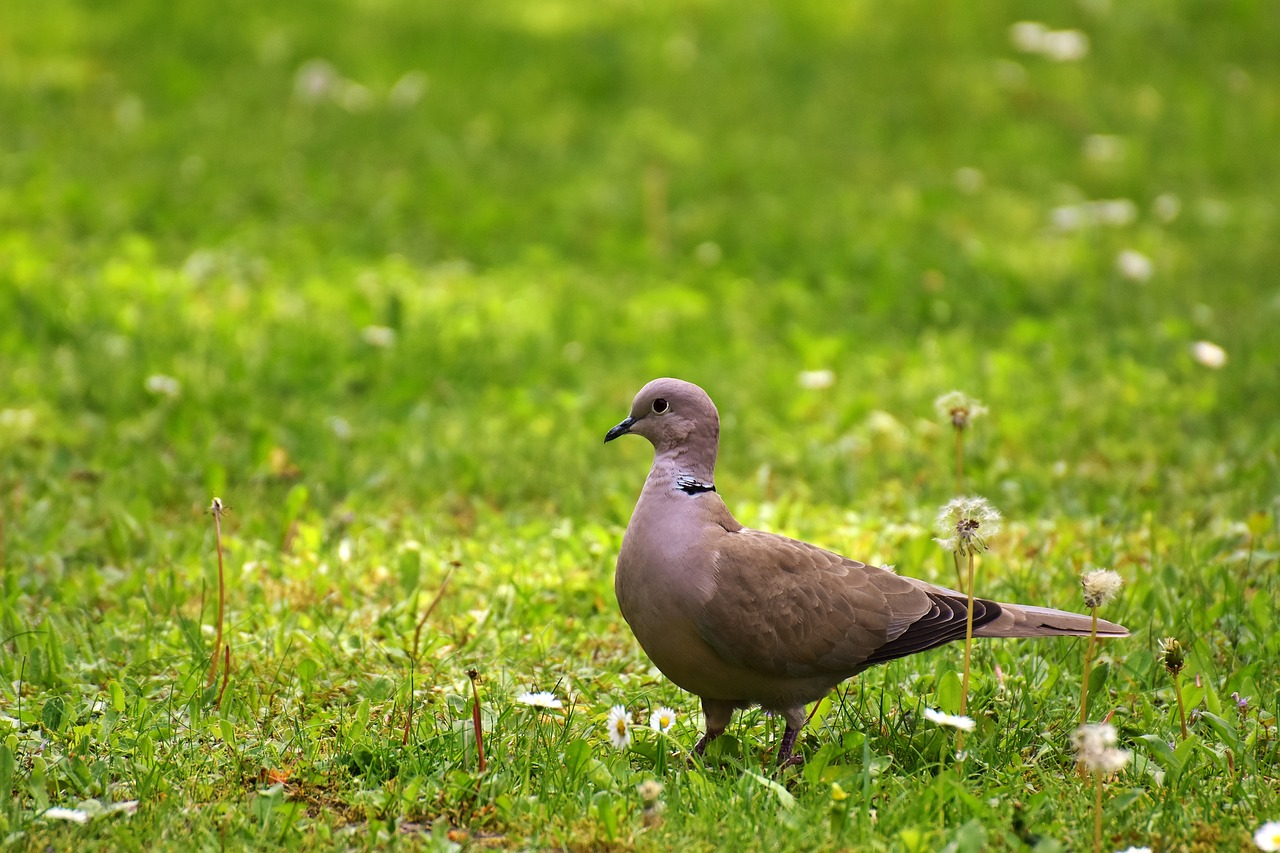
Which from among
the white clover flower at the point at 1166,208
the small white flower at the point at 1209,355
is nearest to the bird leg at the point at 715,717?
the small white flower at the point at 1209,355

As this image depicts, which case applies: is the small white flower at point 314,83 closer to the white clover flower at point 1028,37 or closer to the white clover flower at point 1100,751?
the white clover flower at point 1028,37

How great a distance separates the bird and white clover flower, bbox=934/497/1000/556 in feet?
1.13

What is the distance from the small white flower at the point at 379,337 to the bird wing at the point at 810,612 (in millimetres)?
3699

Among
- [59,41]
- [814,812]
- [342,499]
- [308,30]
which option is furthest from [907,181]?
[814,812]

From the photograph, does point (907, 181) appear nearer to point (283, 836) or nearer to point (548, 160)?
point (548, 160)

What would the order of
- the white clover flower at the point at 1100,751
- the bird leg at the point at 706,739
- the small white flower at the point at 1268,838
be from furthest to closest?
the bird leg at the point at 706,739
the small white flower at the point at 1268,838
the white clover flower at the point at 1100,751

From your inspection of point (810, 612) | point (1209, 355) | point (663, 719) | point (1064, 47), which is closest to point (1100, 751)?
point (810, 612)

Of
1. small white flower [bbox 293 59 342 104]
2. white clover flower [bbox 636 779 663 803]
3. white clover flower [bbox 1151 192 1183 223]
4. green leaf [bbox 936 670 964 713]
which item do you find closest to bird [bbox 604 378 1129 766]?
green leaf [bbox 936 670 964 713]

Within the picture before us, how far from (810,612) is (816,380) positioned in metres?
3.23

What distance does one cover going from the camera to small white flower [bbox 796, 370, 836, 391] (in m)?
6.76

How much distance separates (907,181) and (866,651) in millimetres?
6868

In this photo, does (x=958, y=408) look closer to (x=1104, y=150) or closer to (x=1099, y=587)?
(x=1099, y=587)

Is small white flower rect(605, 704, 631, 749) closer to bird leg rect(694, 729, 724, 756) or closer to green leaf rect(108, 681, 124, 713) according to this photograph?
bird leg rect(694, 729, 724, 756)

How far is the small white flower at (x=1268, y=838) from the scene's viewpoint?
10.2ft
